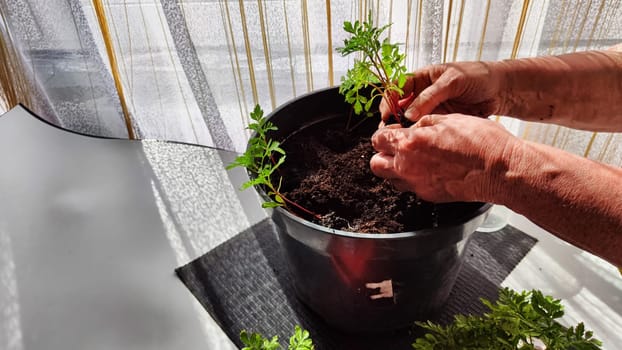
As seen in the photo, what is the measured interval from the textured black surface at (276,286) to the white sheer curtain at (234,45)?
421 millimetres

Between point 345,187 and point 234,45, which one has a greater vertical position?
point 234,45

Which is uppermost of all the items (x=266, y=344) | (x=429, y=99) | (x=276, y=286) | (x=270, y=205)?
(x=429, y=99)

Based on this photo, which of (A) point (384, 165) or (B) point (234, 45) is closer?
(A) point (384, 165)

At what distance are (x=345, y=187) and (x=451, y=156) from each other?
0.68ft

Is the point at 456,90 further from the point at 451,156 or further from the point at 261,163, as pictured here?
the point at 261,163

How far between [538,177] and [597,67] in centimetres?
34

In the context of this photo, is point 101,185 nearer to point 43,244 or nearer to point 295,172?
point 43,244

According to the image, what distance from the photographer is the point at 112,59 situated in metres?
1.34

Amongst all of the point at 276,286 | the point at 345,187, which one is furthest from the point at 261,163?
the point at 276,286

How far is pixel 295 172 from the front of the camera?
2.77ft

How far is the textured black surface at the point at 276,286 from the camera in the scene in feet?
2.98

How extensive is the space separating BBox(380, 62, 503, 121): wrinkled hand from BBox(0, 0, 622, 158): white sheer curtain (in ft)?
1.41

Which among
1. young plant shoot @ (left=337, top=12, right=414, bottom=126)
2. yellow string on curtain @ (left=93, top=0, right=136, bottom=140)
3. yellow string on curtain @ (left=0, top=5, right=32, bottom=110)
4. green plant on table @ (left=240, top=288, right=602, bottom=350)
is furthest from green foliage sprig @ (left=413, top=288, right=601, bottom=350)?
yellow string on curtain @ (left=0, top=5, right=32, bottom=110)

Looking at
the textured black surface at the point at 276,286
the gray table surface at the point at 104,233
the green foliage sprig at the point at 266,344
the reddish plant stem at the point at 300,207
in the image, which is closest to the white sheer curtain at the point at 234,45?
the gray table surface at the point at 104,233
